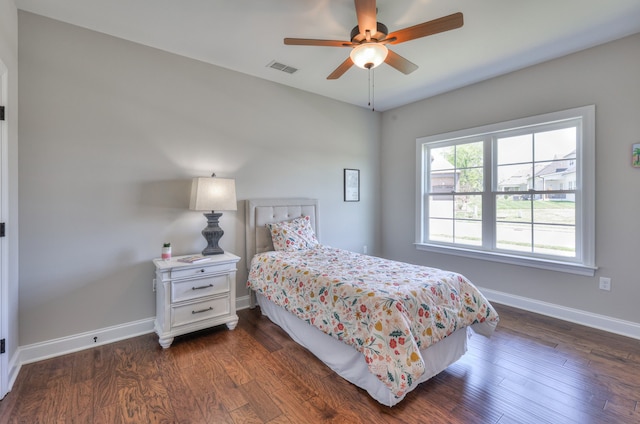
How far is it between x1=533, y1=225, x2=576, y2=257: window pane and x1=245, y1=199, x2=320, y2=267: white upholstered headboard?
280 centimetres

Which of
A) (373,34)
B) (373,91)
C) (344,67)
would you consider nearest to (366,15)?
(373,34)

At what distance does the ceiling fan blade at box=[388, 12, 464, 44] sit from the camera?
1.80 m

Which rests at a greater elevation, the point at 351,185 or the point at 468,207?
the point at 351,185

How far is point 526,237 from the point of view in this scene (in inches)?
134

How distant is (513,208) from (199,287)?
3570 mm

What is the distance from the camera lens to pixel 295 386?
79.3 inches

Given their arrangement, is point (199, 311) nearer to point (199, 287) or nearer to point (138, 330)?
point (199, 287)

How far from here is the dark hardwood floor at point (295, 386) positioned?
5.70 feet

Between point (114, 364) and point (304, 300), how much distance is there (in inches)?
60.6

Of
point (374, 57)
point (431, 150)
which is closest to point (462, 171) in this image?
point (431, 150)

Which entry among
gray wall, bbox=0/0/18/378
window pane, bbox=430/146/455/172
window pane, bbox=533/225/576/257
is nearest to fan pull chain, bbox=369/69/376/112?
window pane, bbox=430/146/455/172

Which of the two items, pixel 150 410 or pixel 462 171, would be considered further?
pixel 462 171

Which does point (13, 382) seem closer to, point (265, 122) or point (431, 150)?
point (265, 122)

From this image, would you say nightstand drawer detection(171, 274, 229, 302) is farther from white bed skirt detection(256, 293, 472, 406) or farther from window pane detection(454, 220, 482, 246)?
window pane detection(454, 220, 482, 246)
